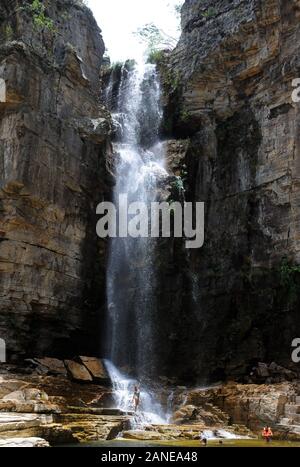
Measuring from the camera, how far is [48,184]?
20.5 metres

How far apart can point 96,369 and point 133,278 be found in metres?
5.02

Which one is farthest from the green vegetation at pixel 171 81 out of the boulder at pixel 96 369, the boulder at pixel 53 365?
the boulder at pixel 53 365

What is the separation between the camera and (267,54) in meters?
23.3

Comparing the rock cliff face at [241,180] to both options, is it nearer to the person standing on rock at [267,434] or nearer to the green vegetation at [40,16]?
the person standing on rock at [267,434]

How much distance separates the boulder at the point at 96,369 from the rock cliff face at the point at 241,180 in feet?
12.0

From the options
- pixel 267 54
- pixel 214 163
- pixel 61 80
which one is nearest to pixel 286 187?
pixel 214 163

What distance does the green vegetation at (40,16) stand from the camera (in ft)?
71.9

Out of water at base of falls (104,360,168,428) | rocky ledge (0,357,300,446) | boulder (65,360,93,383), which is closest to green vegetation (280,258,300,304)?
rocky ledge (0,357,300,446)

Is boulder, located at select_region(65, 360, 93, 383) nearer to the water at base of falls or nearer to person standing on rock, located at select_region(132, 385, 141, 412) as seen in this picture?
the water at base of falls

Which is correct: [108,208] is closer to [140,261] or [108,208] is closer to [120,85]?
[140,261]

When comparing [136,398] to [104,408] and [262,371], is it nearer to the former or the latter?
[104,408]

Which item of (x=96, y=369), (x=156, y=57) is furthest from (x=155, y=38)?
(x=96, y=369)

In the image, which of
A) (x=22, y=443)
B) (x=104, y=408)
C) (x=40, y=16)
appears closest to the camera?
(x=22, y=443)
